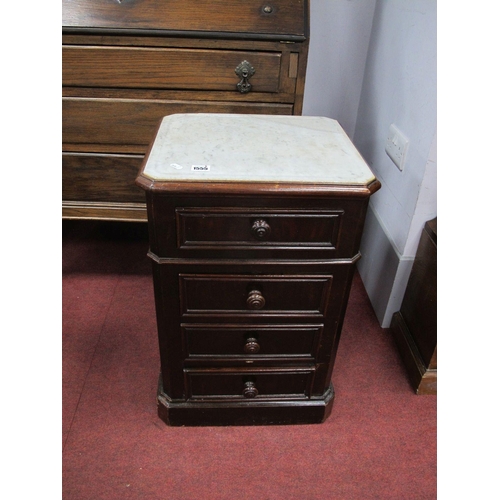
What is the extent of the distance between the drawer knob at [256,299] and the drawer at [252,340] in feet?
0.31

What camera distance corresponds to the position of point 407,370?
4.79 feet

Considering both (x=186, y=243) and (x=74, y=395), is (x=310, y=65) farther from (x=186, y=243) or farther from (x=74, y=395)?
(x=74, y=395)

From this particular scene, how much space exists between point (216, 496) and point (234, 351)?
1.16 feet

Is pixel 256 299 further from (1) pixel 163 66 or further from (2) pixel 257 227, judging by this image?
(1) pixel 163 66

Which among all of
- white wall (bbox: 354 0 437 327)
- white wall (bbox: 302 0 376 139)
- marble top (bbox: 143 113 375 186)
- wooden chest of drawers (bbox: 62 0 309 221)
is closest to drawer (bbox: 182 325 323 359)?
A: marble top (bbox: 143 113 375 186)

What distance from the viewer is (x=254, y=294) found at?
1025mm

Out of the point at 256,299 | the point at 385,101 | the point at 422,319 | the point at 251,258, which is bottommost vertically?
the point at 422,319

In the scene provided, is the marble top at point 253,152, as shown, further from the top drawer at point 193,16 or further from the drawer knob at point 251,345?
the drawer knob at point 251,345

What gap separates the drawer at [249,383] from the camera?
1.19 metres

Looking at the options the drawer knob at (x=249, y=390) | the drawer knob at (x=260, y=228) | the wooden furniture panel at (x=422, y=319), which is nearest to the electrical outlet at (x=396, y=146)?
the wooden furniture panel at (x=422, y=319)

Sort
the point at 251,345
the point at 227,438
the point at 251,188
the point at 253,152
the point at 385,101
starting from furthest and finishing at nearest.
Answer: the point at 385,101 → the point at 227,438 → the point at 251,345 → the point at 253,152 → the point at 251,188

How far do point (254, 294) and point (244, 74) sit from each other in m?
0.68

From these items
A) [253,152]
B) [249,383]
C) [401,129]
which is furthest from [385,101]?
[249,383]

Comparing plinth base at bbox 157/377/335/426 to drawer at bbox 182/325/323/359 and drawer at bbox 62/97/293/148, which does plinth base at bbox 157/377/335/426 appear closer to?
drawer at bbox 182/325/323/359
